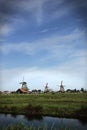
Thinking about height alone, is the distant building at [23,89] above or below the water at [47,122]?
above

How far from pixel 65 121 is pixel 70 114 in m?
4.54

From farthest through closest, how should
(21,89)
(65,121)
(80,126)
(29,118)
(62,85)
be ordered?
1. (62,85)
2. (21,89)
3. (29,118)
4. (65,121)
5. (80,126)

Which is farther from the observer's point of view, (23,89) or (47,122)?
(23,89)

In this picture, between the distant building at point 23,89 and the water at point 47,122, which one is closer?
the water at point 47,122

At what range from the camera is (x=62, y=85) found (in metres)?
120

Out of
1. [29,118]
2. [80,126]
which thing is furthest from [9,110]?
[80,126]

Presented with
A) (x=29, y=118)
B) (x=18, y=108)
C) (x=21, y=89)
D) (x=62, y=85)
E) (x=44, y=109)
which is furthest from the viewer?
(x=62, y=85)

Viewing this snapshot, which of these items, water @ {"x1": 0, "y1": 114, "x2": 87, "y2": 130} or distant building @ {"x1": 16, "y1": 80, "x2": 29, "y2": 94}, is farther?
distant building @ {"x1": 16, "y1": 80, "x2": 29, "y2": 94}

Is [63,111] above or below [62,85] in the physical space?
below

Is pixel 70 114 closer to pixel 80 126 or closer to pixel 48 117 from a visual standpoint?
pixel 48 117

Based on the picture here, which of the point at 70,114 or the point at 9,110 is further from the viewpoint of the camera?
the point at 9,110

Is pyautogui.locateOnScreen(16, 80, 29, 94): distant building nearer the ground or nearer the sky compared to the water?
nearer the sky

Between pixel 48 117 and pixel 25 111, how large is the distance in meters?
6.52

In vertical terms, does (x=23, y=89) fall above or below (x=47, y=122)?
above
